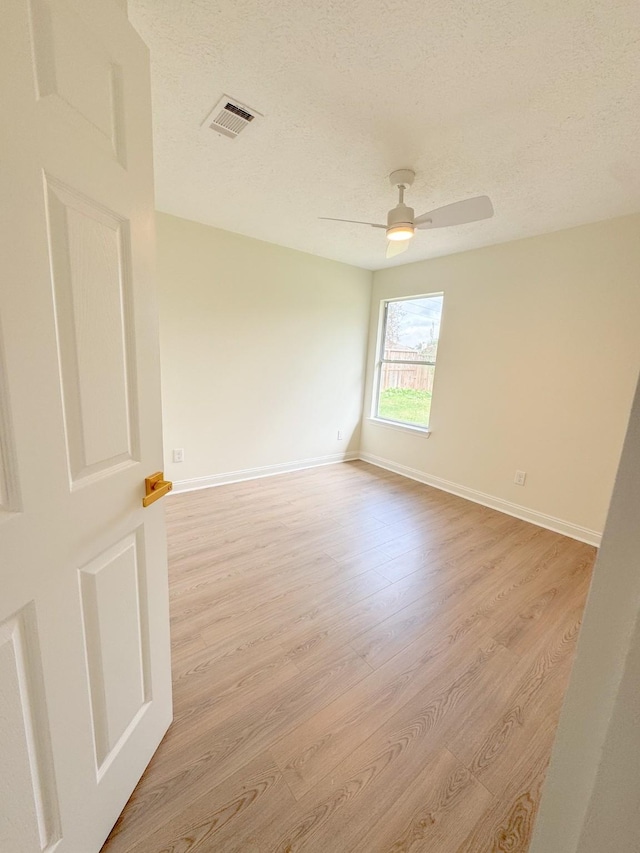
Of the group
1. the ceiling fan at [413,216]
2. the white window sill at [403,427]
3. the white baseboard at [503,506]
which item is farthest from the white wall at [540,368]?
the ceiling fan at [413,216]

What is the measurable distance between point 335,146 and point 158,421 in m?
1.78

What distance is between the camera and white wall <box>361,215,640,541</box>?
2.52 metres

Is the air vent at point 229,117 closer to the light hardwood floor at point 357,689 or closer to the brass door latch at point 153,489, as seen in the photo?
the brass door latch at point 153,489

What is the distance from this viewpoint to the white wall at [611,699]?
1.30 ft

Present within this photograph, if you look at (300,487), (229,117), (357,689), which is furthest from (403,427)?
(229,117)

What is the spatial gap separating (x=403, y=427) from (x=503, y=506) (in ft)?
4.50

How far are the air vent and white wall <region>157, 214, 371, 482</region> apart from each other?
4.39ft

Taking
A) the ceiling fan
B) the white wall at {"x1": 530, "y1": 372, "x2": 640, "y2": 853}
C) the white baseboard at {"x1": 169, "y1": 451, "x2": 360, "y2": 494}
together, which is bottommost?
the white baseboard at {"x1": 169, "y1": 451, "x2": 360, "y2": 494}

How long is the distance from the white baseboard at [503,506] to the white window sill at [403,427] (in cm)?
44

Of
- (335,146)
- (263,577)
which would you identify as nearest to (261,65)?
(335,146)

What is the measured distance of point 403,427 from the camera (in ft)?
13.4

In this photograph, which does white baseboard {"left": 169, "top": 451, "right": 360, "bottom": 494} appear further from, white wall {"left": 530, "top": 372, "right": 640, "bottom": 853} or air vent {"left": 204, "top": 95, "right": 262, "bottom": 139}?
white wall {"left": 530, "top": 372, "right": 640, "bottom": 853}

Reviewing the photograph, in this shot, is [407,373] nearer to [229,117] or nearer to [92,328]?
[229,117]

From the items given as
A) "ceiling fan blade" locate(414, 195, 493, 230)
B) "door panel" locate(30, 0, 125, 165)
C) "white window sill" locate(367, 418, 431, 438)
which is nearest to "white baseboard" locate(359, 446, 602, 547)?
"white window sill" locate(367, 418, 431, 438)
